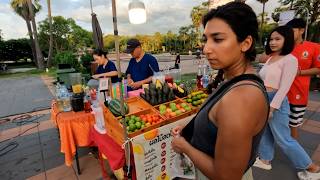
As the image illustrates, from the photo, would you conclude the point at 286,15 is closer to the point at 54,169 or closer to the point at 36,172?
the point at 54,169

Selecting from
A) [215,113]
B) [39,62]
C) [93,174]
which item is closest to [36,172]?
[93,174]

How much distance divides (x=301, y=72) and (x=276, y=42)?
2.46ft

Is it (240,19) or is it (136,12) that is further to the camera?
(136,12)

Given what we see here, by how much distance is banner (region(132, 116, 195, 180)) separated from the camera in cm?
232

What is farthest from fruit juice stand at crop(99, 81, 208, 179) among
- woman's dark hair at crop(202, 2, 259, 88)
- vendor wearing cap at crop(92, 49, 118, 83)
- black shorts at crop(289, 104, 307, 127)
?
vendor wearing cap at crop(92, 49, 118, 83)

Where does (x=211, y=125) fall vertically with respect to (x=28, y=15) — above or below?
below

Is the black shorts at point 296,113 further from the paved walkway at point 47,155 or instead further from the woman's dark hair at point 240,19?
the woman's dark hair at point 240,19

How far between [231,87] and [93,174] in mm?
3017

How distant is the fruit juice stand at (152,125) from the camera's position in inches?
90.6

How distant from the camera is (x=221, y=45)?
39.1 inches

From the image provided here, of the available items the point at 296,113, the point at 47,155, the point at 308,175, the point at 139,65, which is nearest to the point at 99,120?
the point at 139,65

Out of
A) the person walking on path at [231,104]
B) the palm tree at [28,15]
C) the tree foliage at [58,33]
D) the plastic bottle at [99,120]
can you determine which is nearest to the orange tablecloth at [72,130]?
the plastic bottle at [99,120]

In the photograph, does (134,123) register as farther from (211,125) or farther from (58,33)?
(58,33)

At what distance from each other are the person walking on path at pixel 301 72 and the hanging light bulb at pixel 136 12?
7.28ft
